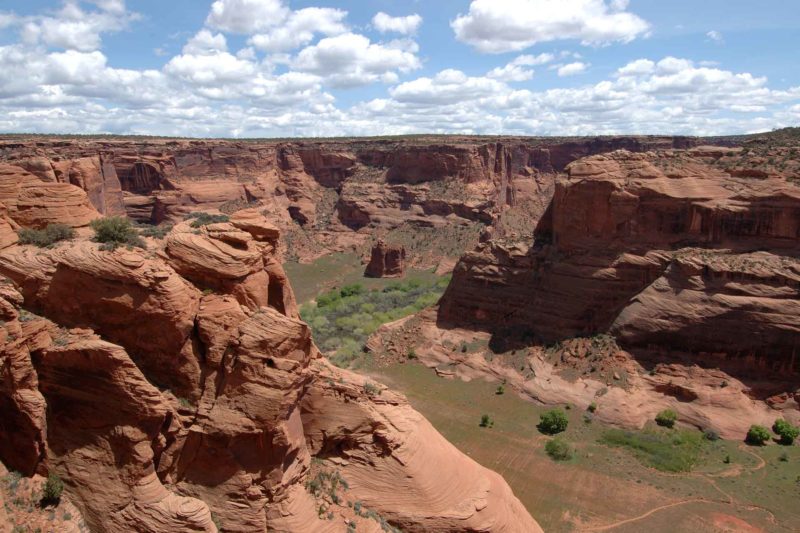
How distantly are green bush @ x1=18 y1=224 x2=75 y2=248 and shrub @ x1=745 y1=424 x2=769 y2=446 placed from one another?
32.6 m

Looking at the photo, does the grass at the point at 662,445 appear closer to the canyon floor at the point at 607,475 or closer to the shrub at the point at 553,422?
the canyon floor at the point at 607,475

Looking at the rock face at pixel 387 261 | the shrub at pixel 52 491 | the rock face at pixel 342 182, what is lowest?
the rock face at pixel 387 261

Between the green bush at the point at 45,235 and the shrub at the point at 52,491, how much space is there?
538 centimetres

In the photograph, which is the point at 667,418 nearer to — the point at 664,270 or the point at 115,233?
the point at 664,270

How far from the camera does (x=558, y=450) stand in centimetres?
2872

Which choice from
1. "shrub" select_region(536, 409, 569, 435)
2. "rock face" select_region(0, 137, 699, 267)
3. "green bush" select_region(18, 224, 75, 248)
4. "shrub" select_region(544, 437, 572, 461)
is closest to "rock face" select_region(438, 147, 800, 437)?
"shrub" select_region(536, 409, 569, 435)

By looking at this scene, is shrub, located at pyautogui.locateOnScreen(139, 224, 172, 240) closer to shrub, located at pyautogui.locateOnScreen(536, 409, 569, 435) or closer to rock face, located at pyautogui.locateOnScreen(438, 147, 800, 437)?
shrub, located at pyautogui.locateOnScreen(536, 409, 569, 435)

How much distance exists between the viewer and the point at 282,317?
13906 mm

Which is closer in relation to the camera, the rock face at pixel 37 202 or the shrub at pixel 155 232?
the rock face at pixel 37 202

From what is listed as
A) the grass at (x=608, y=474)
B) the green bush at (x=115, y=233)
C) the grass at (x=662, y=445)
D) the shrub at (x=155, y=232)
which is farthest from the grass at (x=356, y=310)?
the green bush at (x=115, y=233)

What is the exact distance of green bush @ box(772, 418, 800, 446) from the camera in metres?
29.0

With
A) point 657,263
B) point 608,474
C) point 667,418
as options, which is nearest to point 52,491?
point 608,474

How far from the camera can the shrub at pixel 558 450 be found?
2862cm

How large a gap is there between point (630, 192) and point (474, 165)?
5516 centimetres
